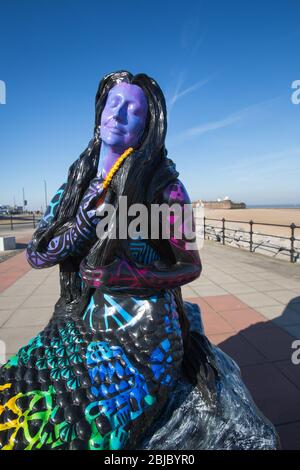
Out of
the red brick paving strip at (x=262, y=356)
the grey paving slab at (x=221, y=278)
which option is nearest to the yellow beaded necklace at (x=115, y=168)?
the red brick paving strip at (x=262, y=356)

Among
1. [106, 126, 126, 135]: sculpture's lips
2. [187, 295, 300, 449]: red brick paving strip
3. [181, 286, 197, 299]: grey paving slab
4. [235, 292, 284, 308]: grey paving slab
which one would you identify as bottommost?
[181, 286, 197, 299]: grey paving slab

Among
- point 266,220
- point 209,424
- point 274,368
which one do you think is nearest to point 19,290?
point 274,368

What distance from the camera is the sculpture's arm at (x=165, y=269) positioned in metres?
1.05

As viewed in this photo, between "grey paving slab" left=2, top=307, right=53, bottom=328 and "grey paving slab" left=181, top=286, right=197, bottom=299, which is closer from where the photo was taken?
"grey paving slab" left=2, top=307, right=53, bottom=328

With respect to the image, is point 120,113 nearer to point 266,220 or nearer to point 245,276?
point 245,276

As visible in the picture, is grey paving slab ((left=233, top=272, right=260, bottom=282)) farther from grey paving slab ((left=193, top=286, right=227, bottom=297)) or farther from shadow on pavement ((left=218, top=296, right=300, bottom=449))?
shadow on pavement ((left=218, top=296, right=300, bottom=449))

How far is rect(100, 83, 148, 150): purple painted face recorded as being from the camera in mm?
1197

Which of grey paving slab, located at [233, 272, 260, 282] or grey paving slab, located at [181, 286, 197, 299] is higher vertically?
grey paving slab, located at [233, 272, 260, 282]

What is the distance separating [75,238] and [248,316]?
3455 mm

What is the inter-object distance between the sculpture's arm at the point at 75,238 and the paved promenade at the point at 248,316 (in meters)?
1.85

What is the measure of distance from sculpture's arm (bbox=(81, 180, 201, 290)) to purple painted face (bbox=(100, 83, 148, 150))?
0.92 ft

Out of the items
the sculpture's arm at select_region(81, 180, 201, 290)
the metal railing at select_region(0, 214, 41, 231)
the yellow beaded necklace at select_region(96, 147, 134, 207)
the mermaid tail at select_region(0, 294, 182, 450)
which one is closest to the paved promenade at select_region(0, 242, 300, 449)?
the mermaid tail at select_region(0, 294, 182, 450)

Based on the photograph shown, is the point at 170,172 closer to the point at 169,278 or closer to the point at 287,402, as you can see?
the point at 169,278
